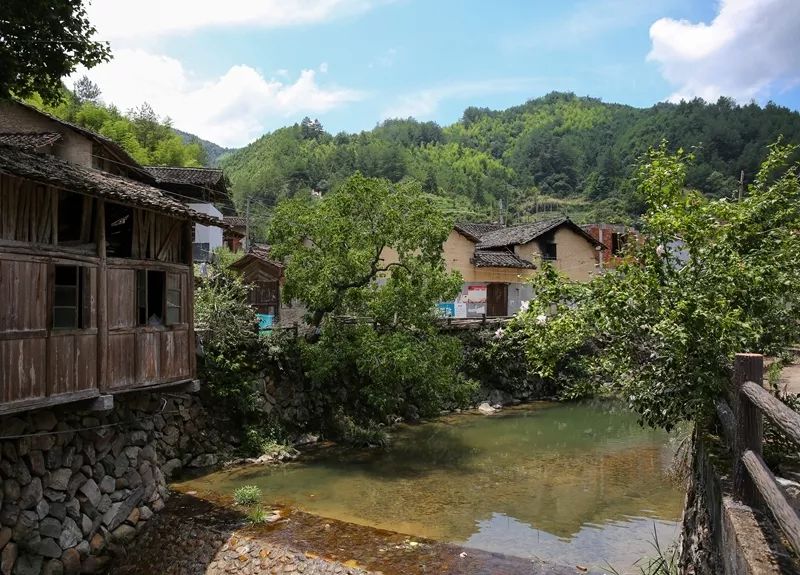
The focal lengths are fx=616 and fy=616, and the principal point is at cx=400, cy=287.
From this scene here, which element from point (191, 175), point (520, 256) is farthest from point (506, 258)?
point (191, 175)

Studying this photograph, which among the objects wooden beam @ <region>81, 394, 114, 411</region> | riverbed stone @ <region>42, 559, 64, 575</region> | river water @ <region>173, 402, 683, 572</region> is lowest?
river water @ <region>173, 402, 683, 572</region>

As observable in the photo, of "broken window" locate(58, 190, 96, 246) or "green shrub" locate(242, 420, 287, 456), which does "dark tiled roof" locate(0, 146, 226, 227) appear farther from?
"green shrub" locate(242, 420, 287, 456)

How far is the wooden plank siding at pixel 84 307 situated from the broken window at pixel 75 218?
2cm

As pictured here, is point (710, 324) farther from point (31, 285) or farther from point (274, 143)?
point (274, 143)

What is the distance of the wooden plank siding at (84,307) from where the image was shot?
31.7 feet

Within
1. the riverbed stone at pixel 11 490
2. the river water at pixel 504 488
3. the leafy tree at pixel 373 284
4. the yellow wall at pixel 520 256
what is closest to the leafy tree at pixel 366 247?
the leafy tree at pixel 373 284

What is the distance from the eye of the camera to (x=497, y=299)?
1571 inches

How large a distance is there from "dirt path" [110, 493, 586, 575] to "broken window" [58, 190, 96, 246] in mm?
5839

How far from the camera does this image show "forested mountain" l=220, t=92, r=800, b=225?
8250cm

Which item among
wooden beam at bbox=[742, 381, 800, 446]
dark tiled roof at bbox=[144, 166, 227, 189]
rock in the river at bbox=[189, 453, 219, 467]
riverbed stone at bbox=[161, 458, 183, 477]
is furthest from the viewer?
dark tiled roof at bbox=[144, 166, 227, 189]

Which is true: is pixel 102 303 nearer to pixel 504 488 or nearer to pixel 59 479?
pixel 59 479

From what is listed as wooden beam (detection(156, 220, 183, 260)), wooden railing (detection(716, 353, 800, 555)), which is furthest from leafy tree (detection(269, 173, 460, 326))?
wooden railing (detection(716, 353, 800, 555))

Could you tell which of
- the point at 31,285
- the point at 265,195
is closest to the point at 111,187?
the point at 31,285

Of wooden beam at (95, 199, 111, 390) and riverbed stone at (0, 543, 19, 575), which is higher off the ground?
wooden beam at (95, 199, 111, 390)
